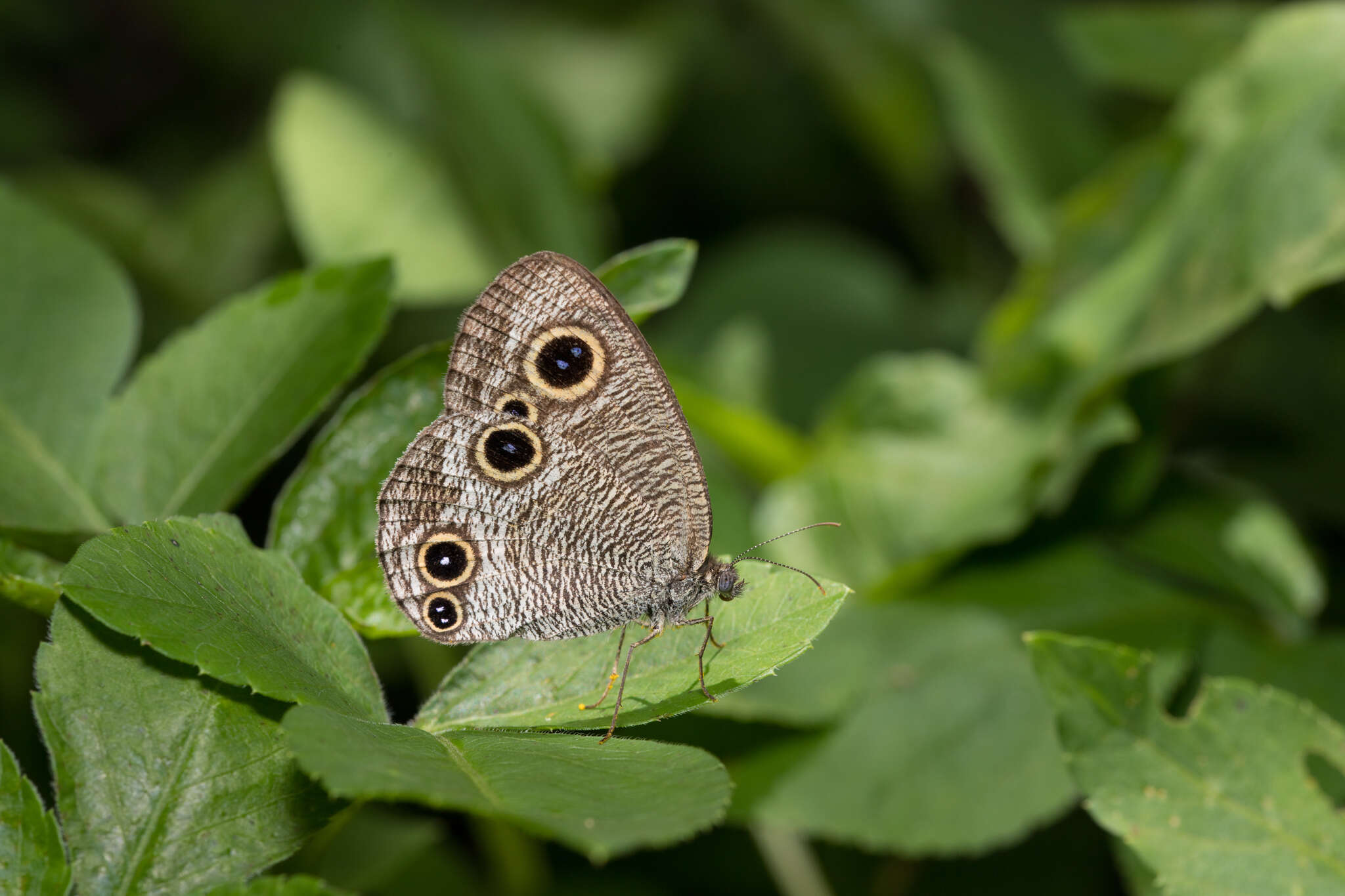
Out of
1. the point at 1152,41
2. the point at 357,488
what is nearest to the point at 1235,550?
the point at 1152,41

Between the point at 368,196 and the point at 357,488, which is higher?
the point at 368,196

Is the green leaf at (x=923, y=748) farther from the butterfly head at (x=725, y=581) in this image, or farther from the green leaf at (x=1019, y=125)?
the green leaf at (x=1019, y=125)

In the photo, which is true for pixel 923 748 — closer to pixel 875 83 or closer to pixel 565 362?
pixel 565 362

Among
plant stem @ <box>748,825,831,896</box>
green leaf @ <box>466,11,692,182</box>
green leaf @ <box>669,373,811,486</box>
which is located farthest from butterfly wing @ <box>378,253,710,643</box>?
green leaf @ <box>466,11,692,182</box>

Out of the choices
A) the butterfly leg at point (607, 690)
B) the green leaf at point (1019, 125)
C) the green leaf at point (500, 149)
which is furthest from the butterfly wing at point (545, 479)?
the green leaf at point (1019, 125)

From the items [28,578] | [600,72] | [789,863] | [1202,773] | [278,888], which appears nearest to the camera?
[278,888]

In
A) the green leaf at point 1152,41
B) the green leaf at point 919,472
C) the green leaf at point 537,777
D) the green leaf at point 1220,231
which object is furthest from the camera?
the green leaf at point 1152,41

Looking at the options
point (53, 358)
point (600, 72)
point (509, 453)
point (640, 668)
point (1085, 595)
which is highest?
point (600, 72)
